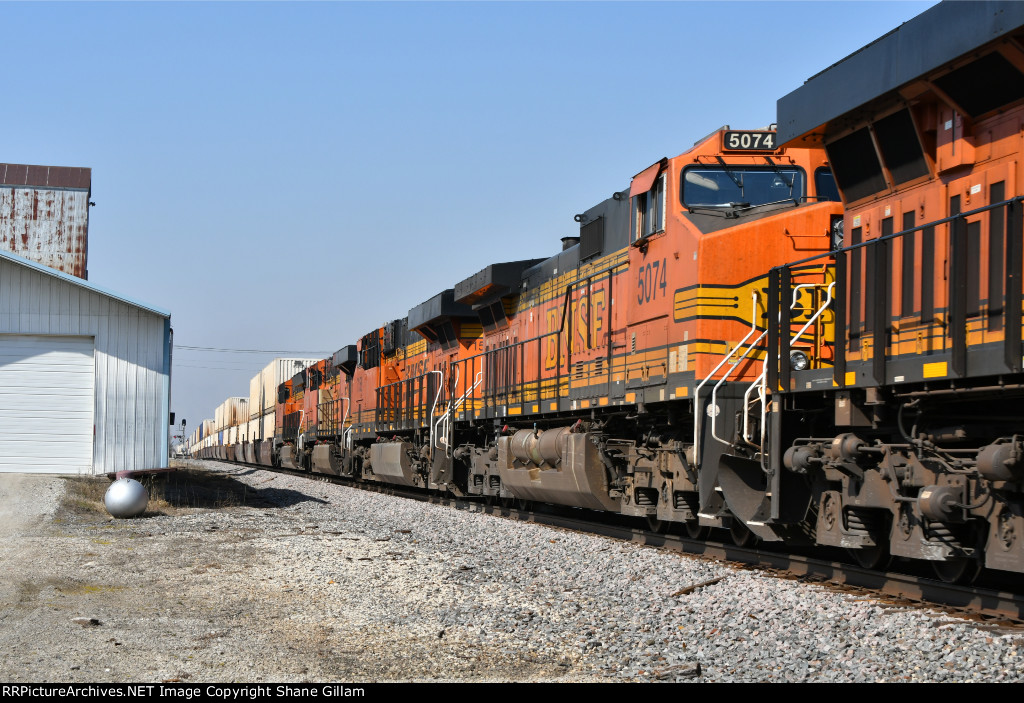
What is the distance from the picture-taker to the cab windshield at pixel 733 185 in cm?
1041

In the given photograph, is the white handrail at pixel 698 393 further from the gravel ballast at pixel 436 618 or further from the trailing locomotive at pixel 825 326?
the gravel ballast at pixel 436 618

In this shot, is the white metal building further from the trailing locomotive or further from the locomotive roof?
the locomotive roof

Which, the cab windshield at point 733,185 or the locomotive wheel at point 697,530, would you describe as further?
the locomotive wheel at point 697,530

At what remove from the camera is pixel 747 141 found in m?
10.6

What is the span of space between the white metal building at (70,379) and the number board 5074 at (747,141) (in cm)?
1246

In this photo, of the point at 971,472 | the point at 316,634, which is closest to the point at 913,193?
the point at 971,472

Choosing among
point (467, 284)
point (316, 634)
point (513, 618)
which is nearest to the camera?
point (316, 634)

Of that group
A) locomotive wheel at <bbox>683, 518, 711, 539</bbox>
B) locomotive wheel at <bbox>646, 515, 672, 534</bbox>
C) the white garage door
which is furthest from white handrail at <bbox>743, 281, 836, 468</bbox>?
the white garage door

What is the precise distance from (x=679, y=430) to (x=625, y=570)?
210 cm

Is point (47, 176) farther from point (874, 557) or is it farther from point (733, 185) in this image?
point (874, 557)

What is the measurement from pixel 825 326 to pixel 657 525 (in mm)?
3920

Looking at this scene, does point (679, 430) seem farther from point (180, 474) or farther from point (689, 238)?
point (180, 474)

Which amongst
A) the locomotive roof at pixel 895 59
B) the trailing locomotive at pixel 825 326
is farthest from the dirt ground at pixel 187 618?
the locomotive roof at pixel 895 59

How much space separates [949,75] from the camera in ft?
23.2
